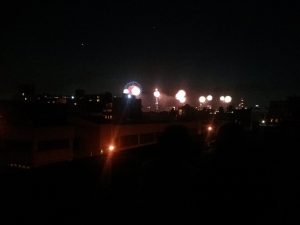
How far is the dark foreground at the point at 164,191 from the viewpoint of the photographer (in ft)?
10.1

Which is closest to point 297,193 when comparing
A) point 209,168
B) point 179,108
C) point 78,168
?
point 209,168

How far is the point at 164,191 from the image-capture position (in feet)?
9.99

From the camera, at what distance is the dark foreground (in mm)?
3082

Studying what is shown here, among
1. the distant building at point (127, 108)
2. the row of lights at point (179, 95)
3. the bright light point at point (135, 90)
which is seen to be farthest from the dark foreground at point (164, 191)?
the bright light point at point (135, 90)

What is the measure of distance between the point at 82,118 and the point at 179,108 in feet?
53.7

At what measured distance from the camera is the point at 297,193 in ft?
18.0

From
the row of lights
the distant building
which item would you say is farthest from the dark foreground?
the distant building

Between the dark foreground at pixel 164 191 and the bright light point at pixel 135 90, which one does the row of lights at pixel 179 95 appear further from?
the dark foreground at pixel 164 191

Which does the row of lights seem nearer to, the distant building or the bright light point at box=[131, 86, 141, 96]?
the bright light point at box=[131, 86, 141, 96]

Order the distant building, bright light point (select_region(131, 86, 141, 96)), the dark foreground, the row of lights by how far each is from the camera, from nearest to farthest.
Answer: the dark foreground → the row of lights → the distant building → bright light point (select_region(131, 86, 141, 96))

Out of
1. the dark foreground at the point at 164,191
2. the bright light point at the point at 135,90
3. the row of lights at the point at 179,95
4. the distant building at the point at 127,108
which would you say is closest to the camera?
the dark foreground at the point at 164,191

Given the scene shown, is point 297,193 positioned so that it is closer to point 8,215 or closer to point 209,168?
point 209,168

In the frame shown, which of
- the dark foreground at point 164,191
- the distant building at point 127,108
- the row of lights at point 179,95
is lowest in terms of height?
the dark foreground at point 164,191

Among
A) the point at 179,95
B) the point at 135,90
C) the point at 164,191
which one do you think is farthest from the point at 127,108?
the point at 164,191
